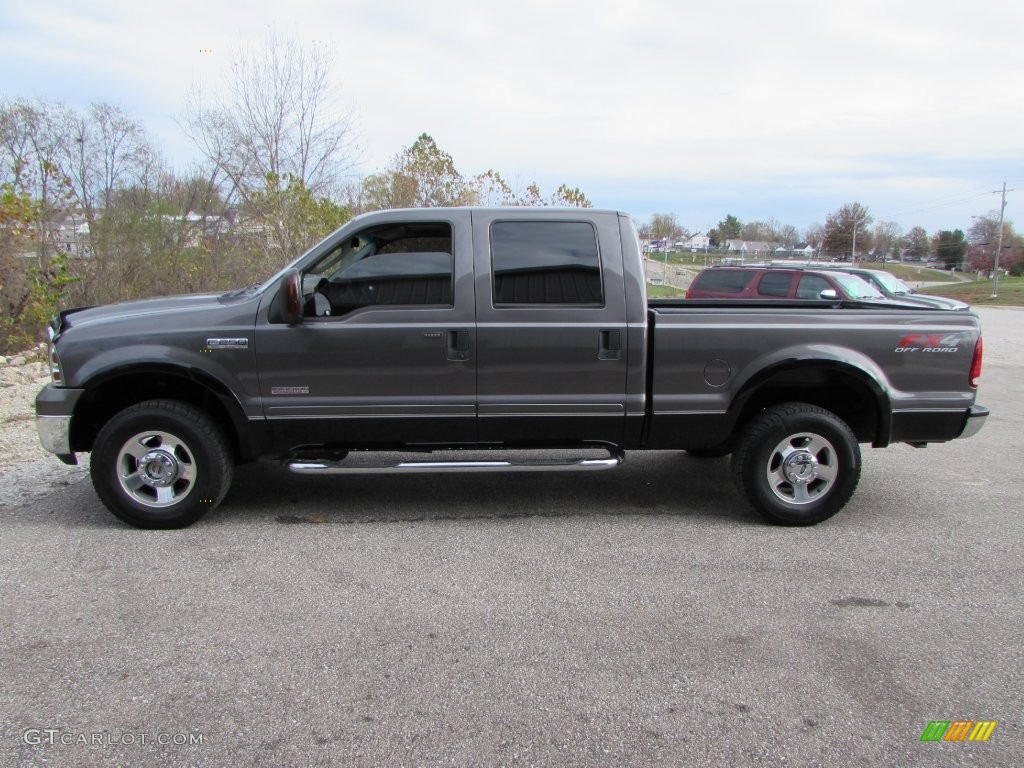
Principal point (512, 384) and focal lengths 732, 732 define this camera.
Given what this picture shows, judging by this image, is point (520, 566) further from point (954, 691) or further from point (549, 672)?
point (954, 691)

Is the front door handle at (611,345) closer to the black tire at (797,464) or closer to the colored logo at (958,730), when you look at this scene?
the black tire at (797,464)

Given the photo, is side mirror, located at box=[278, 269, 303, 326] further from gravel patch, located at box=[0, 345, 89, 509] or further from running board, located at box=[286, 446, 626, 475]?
gravel patch, located at box=[0, 345, 89, 509]

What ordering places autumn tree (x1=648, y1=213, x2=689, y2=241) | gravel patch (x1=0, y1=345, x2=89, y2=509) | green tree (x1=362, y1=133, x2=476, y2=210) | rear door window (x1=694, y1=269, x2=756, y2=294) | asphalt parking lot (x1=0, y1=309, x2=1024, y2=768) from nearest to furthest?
asphalt parking lot (x1=0, y1=309, x2=1024, y2=768), gravel patch (x1=0, y1=345, x2=89, y2=509), rear door window (x1=694, y1=269, x2=756, y2=294), green tree (x1=362, y1=133, x2=476, y2=210), autumn tree (x1=648, y1=213, x2=689, y2=241)

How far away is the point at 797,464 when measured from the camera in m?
4.72

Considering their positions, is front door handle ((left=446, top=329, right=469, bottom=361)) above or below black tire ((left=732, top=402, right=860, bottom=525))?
above

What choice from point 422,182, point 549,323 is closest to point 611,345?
point 549,323

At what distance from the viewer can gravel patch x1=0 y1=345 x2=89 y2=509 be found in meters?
5.34

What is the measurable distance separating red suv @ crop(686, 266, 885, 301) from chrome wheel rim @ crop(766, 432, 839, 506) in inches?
338

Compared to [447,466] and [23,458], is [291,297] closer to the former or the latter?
[447,466]

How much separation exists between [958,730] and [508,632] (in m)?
1.80

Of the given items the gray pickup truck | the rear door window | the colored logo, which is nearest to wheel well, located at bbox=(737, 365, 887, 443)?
the gray pickup truck

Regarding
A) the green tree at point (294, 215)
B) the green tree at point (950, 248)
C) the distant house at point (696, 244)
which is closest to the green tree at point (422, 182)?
the green tree at point (294, 215)

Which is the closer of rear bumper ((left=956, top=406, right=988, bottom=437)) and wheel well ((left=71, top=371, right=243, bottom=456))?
wheel well ((left=71, top=371, right=243, bottom=456))

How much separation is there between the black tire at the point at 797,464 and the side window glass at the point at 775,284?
950 centimetres
